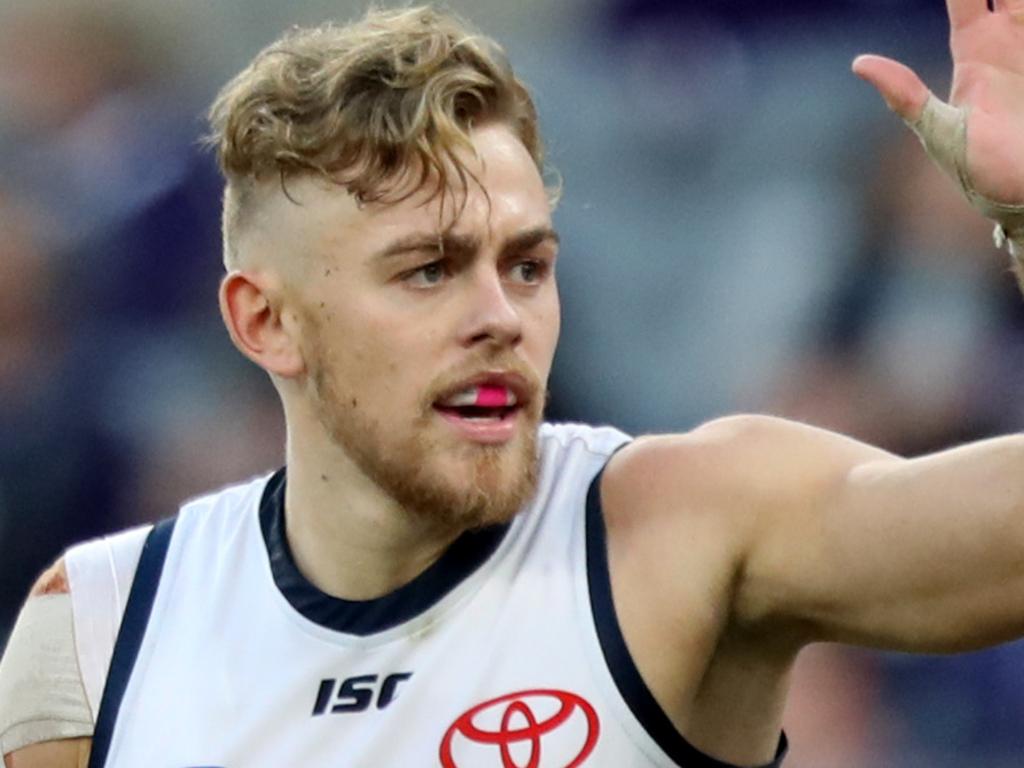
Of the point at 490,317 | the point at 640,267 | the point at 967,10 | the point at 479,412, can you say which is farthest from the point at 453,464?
the point at 640,267

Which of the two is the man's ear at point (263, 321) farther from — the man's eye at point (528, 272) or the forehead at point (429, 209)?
the man's eye at point (528, 272)

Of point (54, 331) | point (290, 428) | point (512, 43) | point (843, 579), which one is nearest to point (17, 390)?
point (54, 331)

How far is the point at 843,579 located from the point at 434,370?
651mm

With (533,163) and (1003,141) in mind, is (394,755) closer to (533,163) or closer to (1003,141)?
(533,163)

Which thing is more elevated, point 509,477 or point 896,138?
point 896,138

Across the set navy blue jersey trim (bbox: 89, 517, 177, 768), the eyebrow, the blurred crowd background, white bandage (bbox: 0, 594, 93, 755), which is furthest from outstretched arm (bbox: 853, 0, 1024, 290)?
the blurred crowd background

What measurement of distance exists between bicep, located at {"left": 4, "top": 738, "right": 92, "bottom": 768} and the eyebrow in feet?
2.88

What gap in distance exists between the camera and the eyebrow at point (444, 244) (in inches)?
105

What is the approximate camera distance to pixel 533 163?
2.87 meters

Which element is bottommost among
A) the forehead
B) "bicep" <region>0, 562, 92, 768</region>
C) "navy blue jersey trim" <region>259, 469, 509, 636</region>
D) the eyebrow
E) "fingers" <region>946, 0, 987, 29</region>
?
"bicep" <region>0, 562, 92, 768</region>

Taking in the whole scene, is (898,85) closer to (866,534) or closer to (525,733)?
(866,534)

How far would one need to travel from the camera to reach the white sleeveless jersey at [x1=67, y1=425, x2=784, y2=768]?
2.61m

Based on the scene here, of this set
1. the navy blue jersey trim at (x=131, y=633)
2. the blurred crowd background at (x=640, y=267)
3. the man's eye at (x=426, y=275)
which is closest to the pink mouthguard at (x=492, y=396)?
the man's eye at (x=426, y=275)

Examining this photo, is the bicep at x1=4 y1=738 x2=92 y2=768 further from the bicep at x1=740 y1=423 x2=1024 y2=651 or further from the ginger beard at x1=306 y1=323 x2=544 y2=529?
the bicep at x1=740 y1=423 x2=1024 y2=651
